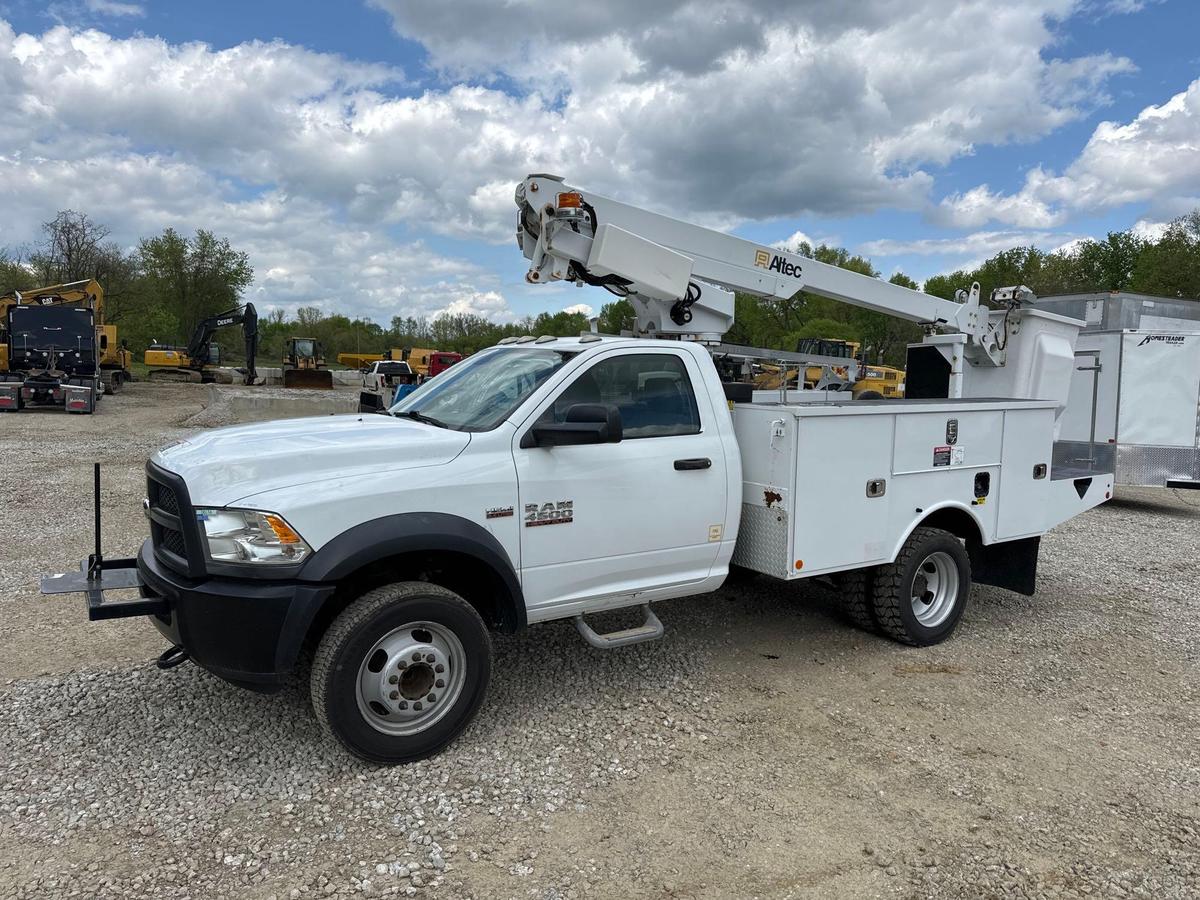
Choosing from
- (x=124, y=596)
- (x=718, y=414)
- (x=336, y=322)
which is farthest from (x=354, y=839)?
(x=336, y=322)

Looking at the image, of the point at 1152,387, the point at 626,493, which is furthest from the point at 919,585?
the point at 1152,387

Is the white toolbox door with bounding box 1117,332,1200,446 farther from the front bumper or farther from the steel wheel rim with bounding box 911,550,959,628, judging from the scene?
the front bumper

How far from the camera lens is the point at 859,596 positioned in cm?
569

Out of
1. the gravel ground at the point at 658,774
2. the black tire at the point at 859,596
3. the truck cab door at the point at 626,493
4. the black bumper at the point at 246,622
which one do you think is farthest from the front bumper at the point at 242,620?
the black tire at the point at 859,596

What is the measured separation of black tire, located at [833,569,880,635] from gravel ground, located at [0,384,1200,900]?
0.56 feet

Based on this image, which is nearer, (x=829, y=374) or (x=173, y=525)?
(x=173, y=525)

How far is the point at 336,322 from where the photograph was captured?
3533 inches

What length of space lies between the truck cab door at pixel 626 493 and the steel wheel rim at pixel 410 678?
0.51 meters

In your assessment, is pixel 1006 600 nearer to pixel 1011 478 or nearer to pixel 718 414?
pixel 1011 478

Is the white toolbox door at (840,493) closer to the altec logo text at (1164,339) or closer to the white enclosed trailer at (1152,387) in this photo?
the white enclosed trailer at (1152,387)

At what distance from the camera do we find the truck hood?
142 inches

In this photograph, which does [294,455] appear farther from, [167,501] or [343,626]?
[343,626]

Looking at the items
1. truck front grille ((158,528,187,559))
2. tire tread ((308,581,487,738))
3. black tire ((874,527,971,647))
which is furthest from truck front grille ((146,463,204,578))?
black tire ((874,527,971,647))

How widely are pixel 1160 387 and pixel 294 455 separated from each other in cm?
1174
